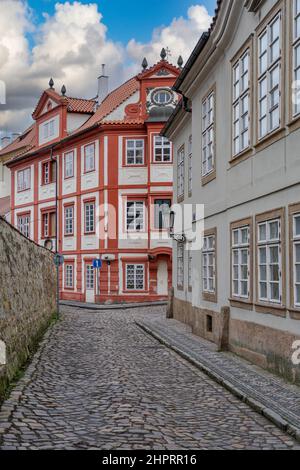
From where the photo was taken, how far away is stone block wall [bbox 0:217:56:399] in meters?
9.79

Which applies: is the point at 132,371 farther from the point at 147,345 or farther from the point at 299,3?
the point at 299,3

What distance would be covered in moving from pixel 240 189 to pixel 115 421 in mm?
6789

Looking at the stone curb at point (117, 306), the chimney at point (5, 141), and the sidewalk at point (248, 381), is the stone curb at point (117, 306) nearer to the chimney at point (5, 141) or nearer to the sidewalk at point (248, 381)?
the sidewalk at point (248, 381)

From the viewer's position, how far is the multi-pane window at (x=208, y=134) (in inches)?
628

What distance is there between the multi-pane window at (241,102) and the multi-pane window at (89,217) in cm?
2411

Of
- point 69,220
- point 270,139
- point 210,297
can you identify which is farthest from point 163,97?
point 270,139

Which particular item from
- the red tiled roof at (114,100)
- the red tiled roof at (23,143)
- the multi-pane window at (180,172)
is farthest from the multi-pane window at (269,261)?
the red tiled roof at (23,143)

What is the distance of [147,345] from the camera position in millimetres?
16000

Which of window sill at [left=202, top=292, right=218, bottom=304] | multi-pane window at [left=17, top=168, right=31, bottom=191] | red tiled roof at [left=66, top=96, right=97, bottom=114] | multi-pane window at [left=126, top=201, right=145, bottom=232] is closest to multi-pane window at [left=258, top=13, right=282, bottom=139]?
window sill at [left=202, top=292, right=218, bottom=304]

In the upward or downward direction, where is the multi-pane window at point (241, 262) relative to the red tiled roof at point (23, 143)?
downward

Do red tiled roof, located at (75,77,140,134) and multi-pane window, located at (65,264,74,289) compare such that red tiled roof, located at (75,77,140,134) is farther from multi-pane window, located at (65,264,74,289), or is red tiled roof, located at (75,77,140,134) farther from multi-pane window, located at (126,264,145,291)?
multi-pane window, located at (65,264,74,289)

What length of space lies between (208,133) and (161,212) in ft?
61.2

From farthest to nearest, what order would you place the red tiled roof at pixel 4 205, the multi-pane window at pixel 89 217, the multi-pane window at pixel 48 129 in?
1. the red tiled roof at pixel 4 205
2. the multi-pane window at pixel 48 129
3. the multi-pane window at pixel 89 217

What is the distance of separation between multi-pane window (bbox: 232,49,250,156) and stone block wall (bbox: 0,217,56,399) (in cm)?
482
